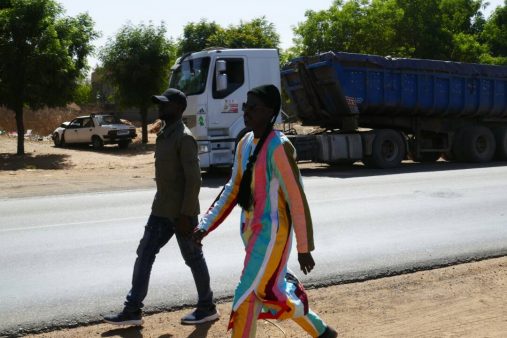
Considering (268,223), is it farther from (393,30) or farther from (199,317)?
(393,30)

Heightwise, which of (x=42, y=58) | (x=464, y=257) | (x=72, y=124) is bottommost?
(x=464, y=257)

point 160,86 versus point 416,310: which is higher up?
point 160,86

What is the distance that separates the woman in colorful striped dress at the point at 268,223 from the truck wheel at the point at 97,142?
26.5m

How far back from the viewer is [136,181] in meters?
15.1

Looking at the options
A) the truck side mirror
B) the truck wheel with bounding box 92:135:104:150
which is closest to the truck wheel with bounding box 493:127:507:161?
the truck side mirror

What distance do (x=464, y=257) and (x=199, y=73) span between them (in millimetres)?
9029

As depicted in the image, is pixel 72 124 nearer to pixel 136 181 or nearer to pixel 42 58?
pixel 42 58

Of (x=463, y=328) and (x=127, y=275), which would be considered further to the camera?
(x=127, y=275)

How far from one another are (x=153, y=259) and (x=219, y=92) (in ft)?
33.0

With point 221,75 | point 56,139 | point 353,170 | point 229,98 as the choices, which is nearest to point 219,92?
point 229,98

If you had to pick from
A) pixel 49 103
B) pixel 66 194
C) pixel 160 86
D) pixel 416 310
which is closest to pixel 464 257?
pixel 416 310

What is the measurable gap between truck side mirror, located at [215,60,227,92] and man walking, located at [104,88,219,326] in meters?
9.56

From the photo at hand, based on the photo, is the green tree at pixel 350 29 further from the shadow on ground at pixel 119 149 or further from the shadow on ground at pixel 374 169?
the shadow on ground at pixel 374 169

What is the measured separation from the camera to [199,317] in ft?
15.0
